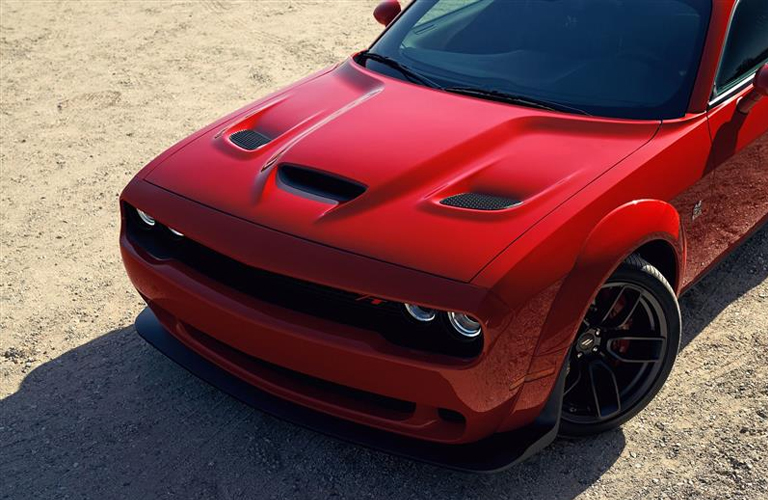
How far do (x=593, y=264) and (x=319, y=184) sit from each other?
101 centimetres

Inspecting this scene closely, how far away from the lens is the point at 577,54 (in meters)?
3.80

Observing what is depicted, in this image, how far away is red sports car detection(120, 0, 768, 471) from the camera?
2924 millimetres

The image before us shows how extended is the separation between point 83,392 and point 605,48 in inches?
105

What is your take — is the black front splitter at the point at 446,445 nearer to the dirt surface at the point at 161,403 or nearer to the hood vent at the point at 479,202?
the dirt surface at the point at 161,403

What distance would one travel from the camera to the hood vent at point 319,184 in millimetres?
3234

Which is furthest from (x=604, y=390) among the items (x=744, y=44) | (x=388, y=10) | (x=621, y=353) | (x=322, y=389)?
(x=388, y=10)

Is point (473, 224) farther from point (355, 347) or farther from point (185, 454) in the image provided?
point (185, 454)

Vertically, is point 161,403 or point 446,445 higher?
point 446,445

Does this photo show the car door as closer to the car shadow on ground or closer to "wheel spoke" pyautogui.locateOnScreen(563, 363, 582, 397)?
"wheel spoke" pyautogui.locateOnScreen(563, 363, 582, 397)

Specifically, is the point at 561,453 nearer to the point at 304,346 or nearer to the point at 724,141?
the point at 304,346

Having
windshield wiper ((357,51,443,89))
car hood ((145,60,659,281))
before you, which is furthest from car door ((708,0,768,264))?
windshield wiper ((357,51,443,89))

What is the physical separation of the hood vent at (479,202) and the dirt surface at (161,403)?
105 cm

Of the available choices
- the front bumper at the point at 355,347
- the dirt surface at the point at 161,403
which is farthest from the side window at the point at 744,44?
the front bumper at the point at 355,347

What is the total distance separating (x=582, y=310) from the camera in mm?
3029
